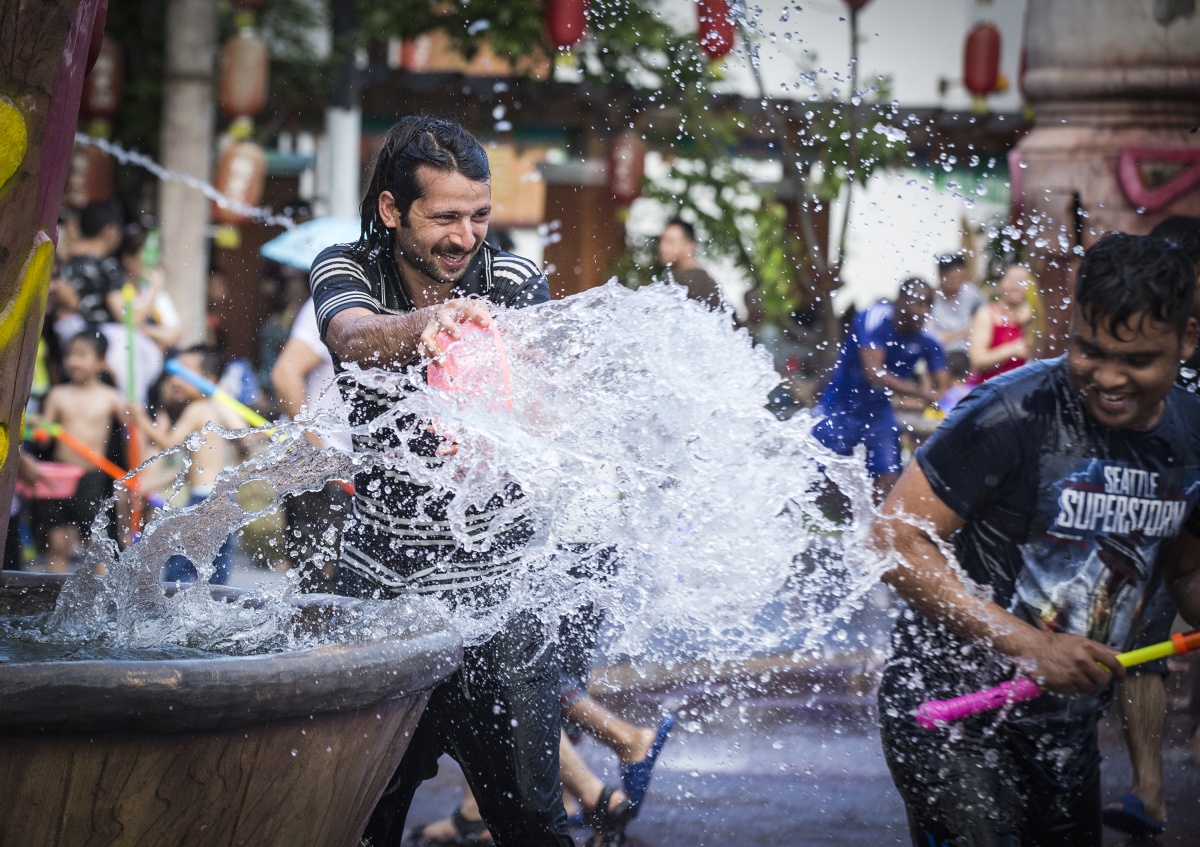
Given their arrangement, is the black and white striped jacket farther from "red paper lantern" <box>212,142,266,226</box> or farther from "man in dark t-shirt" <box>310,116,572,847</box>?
"red paper lantern" <box>212,142,266,226</box>

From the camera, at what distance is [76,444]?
707 cm

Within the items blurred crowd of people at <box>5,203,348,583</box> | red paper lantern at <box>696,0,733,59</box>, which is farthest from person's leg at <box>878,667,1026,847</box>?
red paper lantern at <box>696,0,733,59</box>

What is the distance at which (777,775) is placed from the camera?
476cm

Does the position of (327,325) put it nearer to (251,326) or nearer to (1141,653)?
(1141,653)

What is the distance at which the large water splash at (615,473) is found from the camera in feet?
9.14

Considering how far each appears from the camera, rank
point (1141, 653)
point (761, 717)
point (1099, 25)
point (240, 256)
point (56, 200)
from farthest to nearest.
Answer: point (240, 256)
point (1099, 25)
point (761, 717)
point (1141, 653)
point (56, 200)

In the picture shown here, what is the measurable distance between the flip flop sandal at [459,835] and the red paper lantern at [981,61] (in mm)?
14946

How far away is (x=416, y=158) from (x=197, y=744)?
148 cm

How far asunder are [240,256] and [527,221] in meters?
4.70

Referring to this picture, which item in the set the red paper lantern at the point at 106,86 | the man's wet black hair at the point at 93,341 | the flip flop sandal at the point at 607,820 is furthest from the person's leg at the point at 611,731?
the red paper lantern at the point at 106,86

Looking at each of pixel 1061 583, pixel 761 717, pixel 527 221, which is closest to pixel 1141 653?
pixel 1061 583

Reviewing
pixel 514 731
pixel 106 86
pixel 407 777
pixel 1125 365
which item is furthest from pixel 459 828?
pixel 106 86

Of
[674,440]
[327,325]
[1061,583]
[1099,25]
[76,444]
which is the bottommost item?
[76,444]

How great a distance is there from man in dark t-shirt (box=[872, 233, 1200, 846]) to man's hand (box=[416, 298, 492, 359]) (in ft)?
3.01
